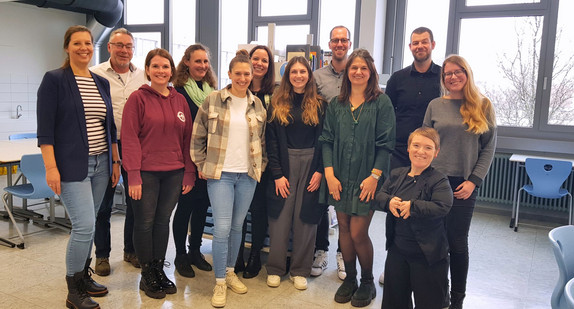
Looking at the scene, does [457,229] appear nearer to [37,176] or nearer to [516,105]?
Answer: [37,176]

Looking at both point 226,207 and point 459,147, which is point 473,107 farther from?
point 226,207

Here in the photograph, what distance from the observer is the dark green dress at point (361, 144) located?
2674 mm

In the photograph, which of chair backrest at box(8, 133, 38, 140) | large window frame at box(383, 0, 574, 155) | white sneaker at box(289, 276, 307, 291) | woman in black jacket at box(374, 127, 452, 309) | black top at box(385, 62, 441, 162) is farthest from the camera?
large window frame at box(383, 0, 574, 155)

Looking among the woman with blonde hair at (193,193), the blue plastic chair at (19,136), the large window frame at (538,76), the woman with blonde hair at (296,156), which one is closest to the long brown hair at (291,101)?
the woman with blonde hair at (296,156)

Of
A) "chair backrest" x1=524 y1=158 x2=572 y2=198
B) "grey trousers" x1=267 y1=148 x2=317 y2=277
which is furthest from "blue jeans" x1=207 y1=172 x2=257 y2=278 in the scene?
"chair backrest" x1=524 y1=158 x2=572 y2=198

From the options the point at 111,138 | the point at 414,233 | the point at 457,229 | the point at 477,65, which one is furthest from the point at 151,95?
the point at 477,65

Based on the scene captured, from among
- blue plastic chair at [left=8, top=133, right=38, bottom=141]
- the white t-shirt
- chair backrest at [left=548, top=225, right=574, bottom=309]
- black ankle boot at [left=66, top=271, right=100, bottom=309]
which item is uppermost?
the white t-shirt

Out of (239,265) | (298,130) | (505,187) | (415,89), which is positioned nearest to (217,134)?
(298,130)

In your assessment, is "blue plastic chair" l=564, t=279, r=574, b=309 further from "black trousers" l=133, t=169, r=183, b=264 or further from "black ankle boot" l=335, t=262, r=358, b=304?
"black trousers" l=133, t=169, r=183, b=264

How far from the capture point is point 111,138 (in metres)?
2.74

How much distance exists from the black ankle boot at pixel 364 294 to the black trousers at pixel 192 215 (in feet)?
3.86

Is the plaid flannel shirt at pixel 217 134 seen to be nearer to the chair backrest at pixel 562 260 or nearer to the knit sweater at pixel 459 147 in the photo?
the knit sweater at pixel 459 147

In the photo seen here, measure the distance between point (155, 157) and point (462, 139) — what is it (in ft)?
5.62

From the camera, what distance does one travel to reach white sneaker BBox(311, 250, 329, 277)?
3.27 m
